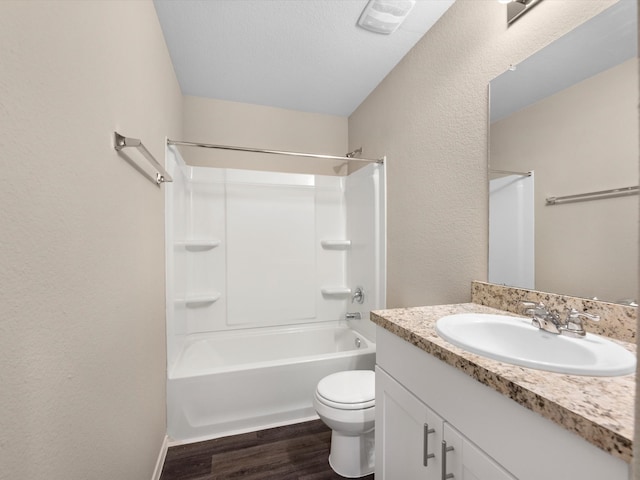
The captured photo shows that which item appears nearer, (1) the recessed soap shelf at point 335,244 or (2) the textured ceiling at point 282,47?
(2) the textured ceiling at point 282,47

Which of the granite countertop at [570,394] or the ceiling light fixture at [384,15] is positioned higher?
the ceiling light fixture at [384,15]

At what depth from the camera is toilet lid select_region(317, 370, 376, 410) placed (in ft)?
4.56

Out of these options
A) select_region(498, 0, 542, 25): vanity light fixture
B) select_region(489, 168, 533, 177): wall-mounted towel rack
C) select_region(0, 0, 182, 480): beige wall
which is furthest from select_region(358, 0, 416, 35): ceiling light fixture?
select_region(0, 0, 182, 480): beige wall

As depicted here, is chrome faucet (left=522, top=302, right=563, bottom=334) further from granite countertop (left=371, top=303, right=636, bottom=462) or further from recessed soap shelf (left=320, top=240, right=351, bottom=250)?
recessed soap shelf (left=320, top=240, right=351, bottom=250)

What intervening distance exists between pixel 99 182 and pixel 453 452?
4.33 feet

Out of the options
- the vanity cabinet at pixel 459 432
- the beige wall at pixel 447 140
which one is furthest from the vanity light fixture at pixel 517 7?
the vanity cabinet at pixel 459 432

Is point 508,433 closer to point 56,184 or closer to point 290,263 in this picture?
→ point 56,184

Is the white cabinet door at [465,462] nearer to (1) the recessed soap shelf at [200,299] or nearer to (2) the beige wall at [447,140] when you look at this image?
(2) the beige wall at [447,140]

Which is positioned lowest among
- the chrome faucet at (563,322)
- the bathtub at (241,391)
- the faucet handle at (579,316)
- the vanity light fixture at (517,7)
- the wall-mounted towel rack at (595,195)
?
the bathtub at (241,391)

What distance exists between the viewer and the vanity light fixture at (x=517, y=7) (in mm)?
1119

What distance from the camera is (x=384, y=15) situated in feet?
4.92

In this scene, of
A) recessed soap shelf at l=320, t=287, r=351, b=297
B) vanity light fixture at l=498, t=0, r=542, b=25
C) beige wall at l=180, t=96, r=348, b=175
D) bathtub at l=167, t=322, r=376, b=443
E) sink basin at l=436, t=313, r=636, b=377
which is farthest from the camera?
recessed soap shelf at l=320, t=287, r=351, b=297

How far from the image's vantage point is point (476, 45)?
135 centimetres

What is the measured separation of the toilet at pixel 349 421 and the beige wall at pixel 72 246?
872 mm
